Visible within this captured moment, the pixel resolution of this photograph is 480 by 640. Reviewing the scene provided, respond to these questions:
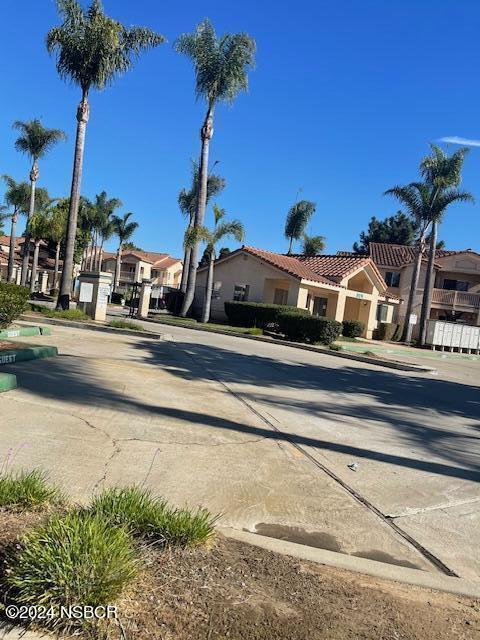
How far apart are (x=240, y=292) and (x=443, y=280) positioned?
26221 millimetres

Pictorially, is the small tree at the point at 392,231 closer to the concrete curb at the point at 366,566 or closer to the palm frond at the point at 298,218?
the palm frond at the point at 298,218

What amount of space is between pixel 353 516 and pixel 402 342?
3495cm

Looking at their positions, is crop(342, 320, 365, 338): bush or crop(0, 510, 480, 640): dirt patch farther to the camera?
crop(342, 320, 365, 338): bush

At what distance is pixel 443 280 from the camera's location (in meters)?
53.2

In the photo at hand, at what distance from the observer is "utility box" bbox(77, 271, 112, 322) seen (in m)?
21.7

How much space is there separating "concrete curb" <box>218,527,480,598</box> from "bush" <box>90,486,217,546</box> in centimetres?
42

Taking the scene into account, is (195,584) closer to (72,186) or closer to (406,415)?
(406,415)

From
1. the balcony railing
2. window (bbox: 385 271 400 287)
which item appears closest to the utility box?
window (bbox: 385 271 400 287)

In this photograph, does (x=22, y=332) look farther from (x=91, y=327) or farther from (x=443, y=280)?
(x=443, y=280)

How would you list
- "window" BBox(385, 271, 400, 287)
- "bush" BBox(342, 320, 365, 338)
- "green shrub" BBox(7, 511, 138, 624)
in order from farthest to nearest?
1. "window" BBox(385, 271, 400, 287)
2. "bush" BBox(342, 320, 365, 338)
3. "green shrub" BBox(7, 511, 138, 624)

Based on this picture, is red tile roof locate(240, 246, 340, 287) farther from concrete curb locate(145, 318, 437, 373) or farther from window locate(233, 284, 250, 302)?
concrete curb locate(145, 318, 437, 373)

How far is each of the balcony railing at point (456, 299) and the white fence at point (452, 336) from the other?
10.1 metres

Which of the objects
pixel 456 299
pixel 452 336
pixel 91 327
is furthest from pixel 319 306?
pixel 91 327

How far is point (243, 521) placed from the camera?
4.24m
